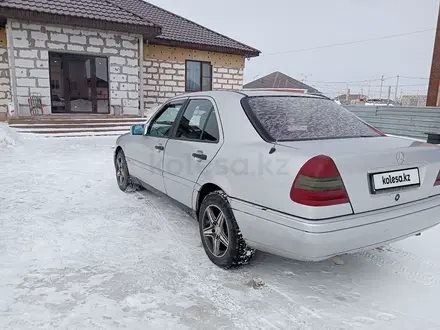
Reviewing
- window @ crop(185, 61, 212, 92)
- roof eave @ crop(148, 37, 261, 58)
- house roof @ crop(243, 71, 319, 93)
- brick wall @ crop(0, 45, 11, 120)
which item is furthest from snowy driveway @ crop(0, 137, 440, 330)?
house roof @ crop(243, 71, 319, 93)

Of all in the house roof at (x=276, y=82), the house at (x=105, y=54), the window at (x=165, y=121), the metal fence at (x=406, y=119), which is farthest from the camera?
the house roof at (x=276, y=82)

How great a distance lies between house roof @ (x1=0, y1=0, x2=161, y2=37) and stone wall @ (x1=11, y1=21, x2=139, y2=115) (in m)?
0.50

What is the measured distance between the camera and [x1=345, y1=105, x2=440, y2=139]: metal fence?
11.3 metres

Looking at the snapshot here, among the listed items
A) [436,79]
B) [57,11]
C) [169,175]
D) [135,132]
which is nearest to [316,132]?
[169,175]

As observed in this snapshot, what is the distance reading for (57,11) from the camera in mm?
10391

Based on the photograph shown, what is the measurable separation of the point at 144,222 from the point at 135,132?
1.25 meters

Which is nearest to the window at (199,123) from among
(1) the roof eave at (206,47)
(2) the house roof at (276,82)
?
(1) the roof eave at (206,47)

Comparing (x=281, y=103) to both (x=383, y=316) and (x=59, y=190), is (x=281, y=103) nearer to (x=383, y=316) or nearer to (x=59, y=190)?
(x=383, y=316)

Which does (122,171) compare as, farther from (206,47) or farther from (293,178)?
(206,47)

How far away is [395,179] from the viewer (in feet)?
7.56

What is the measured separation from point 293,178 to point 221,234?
3.13 feet

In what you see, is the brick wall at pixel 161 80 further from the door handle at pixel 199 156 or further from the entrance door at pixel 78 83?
the door handle at pixel 199 156

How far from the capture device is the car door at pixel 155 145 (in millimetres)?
3730

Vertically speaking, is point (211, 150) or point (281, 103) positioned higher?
point (281, 103)
